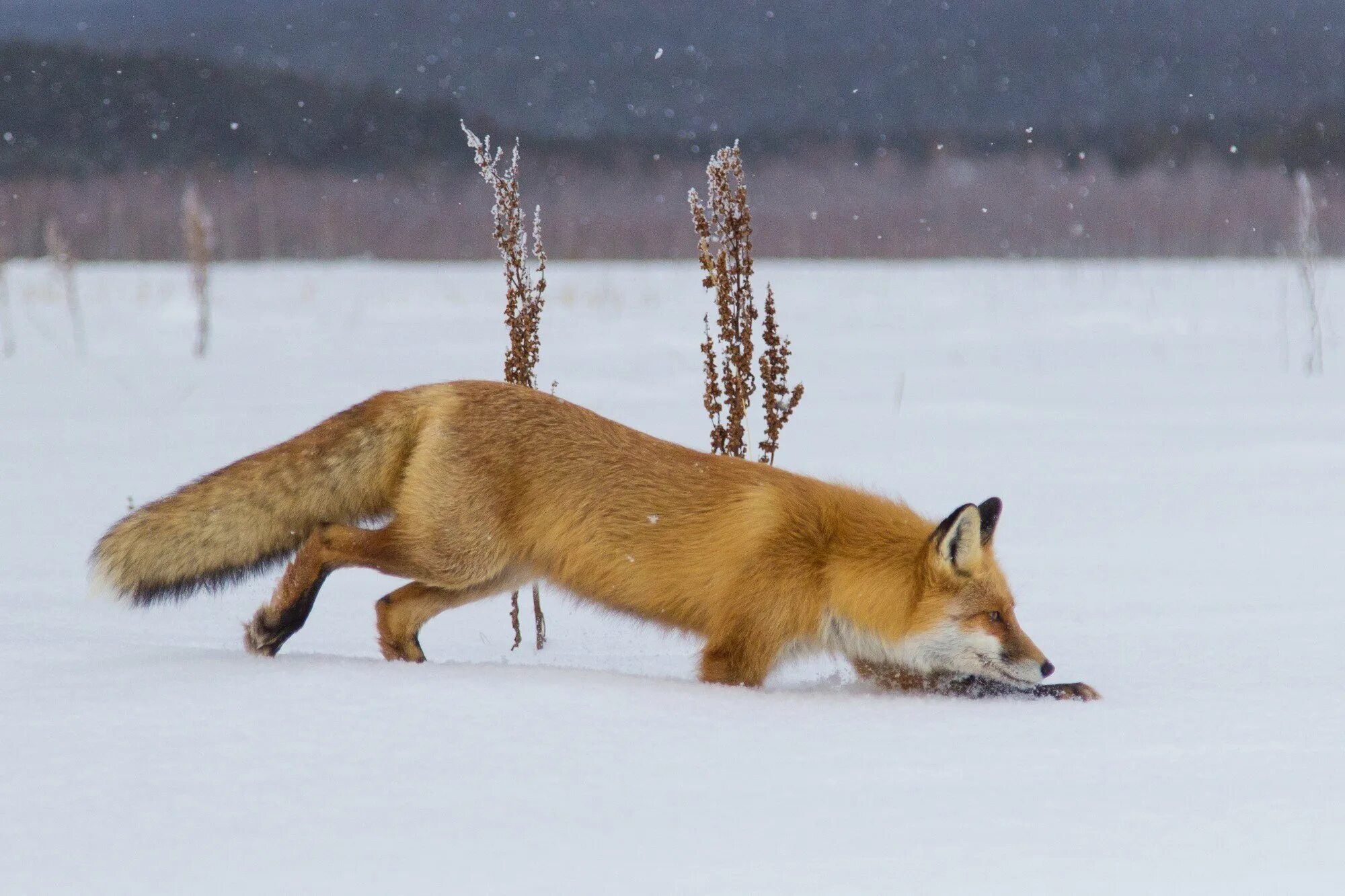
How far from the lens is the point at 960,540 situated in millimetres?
3912

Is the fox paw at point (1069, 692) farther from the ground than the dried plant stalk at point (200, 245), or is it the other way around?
the dried plant stalk at point (200, 245)

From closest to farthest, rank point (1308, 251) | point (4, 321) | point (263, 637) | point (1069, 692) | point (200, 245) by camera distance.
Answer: point (1069, 692)
point (263, 637)
point (1308, 251)
point (200, 245)
point (4, 321)

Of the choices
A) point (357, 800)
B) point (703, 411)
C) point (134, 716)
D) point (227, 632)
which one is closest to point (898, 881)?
point (357, 800)

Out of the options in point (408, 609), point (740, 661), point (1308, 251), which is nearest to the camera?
point (740, 661)

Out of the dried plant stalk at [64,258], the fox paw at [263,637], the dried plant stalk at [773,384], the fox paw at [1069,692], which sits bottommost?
the fox paw at [1069,692]

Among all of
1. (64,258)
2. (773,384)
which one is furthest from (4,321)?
(773,384)

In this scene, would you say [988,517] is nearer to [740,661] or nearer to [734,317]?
[740,661]

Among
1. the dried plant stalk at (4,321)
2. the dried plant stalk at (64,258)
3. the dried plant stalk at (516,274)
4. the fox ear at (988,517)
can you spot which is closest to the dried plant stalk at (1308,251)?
the dried plant stalk at (516,274)

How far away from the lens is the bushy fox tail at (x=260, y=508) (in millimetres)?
4113

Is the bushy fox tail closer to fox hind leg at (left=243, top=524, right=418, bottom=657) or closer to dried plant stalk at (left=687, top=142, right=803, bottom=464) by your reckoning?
fox hind leg at (left=243, top=524, right=418, bottom=657)

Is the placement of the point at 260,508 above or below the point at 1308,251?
below

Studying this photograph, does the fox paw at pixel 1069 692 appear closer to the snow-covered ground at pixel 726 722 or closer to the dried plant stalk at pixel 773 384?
the snow-covered ground at pixel 726 722

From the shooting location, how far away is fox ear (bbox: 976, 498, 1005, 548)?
155 inches

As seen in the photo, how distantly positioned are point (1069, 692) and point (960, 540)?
552 mm
